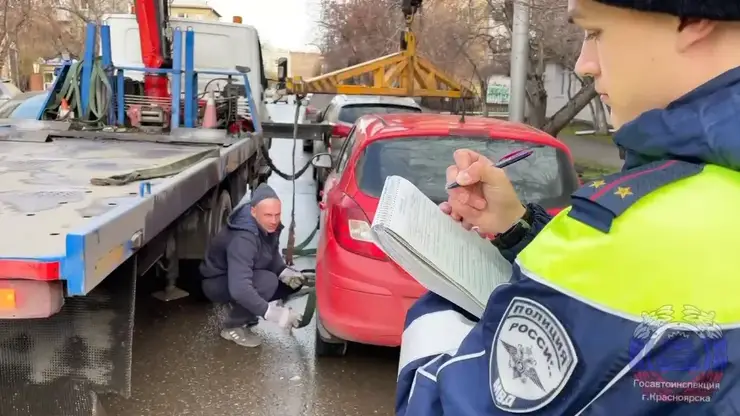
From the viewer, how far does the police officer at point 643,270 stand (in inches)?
31.4

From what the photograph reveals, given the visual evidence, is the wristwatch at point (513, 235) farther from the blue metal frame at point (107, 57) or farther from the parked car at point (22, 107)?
the parked car at point (22, 107)

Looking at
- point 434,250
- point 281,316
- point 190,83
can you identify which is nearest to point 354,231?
point 281,316

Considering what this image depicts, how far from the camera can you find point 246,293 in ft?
16.1

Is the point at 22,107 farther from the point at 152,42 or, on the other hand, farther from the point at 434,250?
the point at 434,250

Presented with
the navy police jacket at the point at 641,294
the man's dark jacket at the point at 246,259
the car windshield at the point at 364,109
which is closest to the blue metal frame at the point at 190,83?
the man's dark jacket at the point at 246,259

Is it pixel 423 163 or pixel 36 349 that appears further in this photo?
pixel 423 163

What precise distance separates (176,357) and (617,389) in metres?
4.57

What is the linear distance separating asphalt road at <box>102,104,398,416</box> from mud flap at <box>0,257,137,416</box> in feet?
4.24

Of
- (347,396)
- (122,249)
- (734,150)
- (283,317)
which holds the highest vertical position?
(734,150)

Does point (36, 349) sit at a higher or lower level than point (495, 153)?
lower

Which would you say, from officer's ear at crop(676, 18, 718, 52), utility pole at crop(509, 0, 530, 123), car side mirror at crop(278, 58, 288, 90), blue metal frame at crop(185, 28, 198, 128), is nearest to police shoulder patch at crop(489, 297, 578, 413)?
officer's ear at crop(676, 18, 718, 52)

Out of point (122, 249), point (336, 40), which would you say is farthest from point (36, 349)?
point (336, 40)

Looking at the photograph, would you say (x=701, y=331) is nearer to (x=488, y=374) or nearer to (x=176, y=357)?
(x=488, y=374)

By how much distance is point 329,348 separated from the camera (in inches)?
197
